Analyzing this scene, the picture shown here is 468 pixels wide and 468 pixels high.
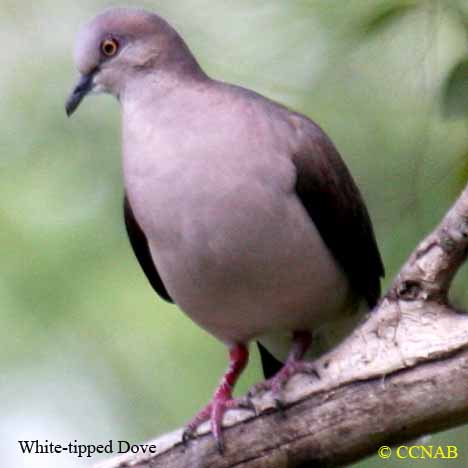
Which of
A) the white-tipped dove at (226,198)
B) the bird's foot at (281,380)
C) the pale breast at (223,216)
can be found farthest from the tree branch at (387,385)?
the pale breast at (223,216)

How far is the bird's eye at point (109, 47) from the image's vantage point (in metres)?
3.92

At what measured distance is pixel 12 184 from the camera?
475cm

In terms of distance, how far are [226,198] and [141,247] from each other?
0.61 m

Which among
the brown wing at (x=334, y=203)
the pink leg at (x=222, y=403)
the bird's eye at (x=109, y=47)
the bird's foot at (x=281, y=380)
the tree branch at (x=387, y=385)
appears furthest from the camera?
the bird's eye at (x=109, y=47)

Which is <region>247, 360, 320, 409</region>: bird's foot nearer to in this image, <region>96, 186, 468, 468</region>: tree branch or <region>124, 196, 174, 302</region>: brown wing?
<region>96, 186, 468, 468</region>: tree branch

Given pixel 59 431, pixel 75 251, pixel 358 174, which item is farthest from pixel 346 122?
pixel 59 431

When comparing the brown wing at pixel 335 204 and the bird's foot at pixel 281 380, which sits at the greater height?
the brown wing at pixel 335 204

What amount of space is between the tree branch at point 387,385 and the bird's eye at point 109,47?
4.28 feet

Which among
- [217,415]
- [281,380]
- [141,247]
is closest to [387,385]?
[281,380]

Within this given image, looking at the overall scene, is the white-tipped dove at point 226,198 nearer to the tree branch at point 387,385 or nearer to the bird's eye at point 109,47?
the bird's eye at point 109,47

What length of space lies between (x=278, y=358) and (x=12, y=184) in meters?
1.35

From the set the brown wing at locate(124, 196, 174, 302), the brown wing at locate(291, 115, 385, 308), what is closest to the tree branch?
the brown wing at locate(291, 115, 385, 308)

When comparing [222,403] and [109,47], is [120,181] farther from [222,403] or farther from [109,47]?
[222,403]

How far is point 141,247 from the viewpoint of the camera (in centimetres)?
412
